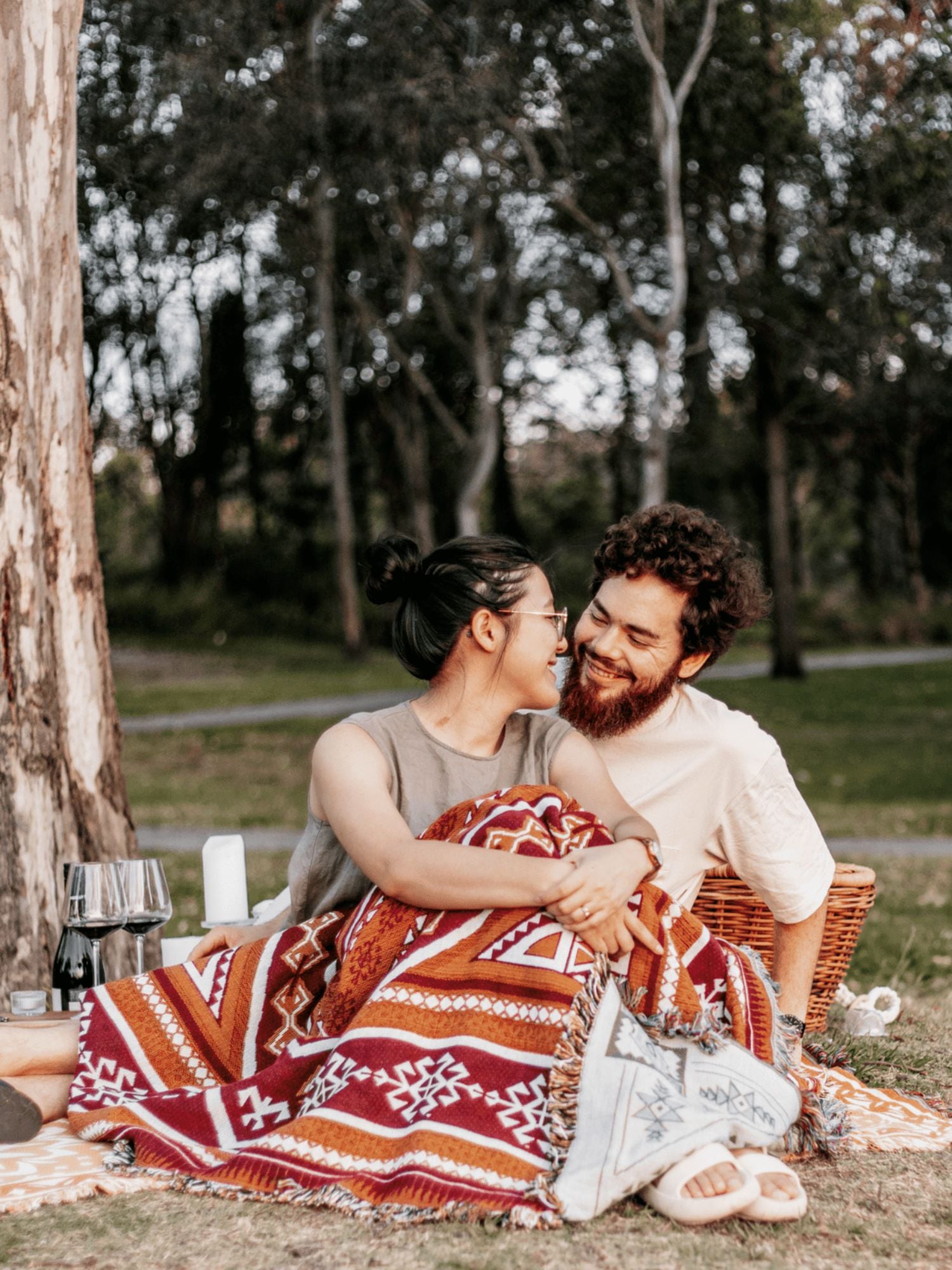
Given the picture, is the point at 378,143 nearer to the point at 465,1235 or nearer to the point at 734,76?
the point at 734,76

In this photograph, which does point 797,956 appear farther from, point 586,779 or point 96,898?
point 96,898

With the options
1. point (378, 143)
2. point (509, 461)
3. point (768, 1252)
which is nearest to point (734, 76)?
point (378, 143)

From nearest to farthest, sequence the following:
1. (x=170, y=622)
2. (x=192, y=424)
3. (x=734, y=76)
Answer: (x=734, y=76) < (x=170, y=622) < (x=192, y=424)

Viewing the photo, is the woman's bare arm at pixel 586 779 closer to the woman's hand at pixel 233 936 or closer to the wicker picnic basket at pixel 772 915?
the wicker picnic basket at pixel 772 915

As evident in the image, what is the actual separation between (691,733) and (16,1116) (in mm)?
1817

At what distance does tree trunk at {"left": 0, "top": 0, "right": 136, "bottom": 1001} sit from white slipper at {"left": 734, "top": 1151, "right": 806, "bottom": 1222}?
8.66 ft

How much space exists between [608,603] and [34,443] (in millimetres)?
2095

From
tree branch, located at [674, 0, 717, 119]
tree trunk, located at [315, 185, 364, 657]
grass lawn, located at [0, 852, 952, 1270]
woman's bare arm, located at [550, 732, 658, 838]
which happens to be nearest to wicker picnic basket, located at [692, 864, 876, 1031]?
woman's bare arm, located at [550, 732, 658, 838]

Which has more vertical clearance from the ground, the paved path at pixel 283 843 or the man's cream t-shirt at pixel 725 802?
the man's cream t-shirt at pixel 725 802

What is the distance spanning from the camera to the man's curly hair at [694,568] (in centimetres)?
377

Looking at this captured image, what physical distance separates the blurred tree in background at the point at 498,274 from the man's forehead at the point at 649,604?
285mm

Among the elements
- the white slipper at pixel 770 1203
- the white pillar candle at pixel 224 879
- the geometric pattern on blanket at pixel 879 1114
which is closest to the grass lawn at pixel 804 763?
the white pillar candle at pixel 224 879

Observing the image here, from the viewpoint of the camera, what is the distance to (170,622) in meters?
28.5

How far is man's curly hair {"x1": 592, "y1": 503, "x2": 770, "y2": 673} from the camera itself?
3.77 m
